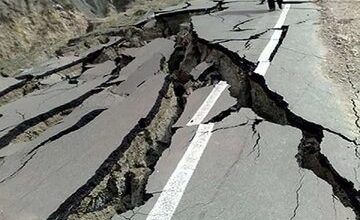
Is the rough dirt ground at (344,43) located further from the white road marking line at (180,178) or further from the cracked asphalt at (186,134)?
the white road marking line at (180,178)

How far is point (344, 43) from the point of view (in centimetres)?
678

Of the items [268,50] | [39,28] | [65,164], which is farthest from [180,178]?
[39,28]

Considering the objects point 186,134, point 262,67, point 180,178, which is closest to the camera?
point 180,178

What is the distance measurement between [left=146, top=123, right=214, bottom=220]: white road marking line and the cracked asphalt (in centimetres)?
1

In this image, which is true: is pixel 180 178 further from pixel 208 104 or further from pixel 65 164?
pixel 208 104

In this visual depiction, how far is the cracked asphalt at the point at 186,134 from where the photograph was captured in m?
3.38

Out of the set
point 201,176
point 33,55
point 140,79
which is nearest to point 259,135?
point 201,176

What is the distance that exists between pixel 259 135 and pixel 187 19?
552cm

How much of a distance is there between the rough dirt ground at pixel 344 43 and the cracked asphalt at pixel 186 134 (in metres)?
0.15

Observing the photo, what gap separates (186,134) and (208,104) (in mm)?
746

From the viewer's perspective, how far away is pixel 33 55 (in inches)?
326

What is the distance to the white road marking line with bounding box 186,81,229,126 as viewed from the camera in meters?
4.69

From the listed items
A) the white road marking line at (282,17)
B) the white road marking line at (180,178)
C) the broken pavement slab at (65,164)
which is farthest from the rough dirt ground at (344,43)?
the broken pavement slab at (65,164)

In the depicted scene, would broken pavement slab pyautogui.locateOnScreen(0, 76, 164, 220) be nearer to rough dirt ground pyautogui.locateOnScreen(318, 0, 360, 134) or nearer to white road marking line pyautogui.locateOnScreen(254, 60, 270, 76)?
white road marking line pyautogui.locateOnScreen(254, 60, 270, 76)
